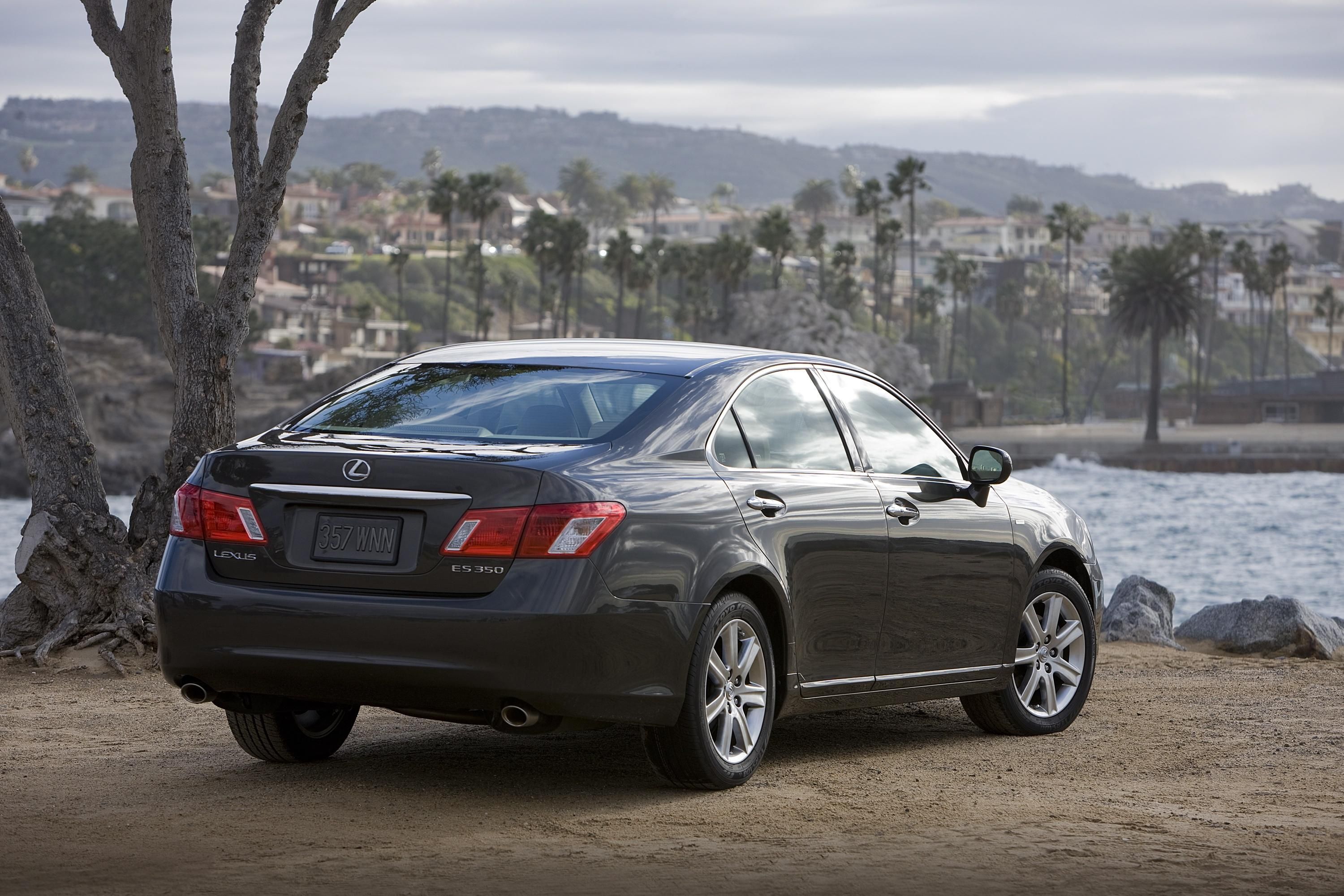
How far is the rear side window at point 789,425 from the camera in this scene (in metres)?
6.57

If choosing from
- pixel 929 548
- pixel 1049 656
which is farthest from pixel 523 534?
pixel 1049 656

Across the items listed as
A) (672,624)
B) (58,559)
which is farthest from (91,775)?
(58,559)

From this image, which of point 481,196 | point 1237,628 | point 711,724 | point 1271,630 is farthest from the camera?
point 481,196

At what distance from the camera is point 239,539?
5867 mm

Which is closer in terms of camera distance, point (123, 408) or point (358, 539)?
point (358, 539)

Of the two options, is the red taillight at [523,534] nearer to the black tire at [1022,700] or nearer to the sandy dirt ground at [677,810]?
the sandy dirt ground at [677,810]

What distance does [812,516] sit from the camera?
655 centimetres

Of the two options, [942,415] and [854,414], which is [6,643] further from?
[942,415]

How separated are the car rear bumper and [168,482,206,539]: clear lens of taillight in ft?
0.26

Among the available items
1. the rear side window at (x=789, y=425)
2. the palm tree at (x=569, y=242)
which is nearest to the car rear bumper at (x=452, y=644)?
the rear side window at (x=789, y=425)

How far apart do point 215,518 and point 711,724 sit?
5.94ft

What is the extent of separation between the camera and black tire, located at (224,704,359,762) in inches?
267

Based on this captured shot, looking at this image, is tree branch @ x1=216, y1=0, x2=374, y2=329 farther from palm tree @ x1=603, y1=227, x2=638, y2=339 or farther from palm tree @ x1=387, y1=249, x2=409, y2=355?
palm tree @ x1=387, y1=249, x2=409, y2=355

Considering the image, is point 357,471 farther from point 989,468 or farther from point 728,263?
point 728,263
